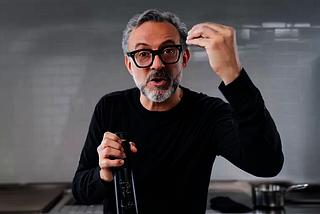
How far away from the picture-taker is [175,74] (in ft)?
4.26

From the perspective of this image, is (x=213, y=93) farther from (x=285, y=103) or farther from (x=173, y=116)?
(x=173, y=116)

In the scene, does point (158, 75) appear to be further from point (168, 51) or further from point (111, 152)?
point (111, 152)

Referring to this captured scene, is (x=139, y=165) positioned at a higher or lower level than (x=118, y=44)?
lower

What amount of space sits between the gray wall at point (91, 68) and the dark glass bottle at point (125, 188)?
1.48 m

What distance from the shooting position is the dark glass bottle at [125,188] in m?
0.92

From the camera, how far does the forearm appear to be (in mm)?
1128

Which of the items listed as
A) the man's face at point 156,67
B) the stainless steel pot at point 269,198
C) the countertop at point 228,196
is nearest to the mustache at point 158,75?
the man's face at point 156,67

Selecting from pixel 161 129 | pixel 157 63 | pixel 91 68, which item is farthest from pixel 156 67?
pixel 91 68

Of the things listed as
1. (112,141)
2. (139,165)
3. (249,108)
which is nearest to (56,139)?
(139,165)

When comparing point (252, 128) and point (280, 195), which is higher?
point (252, 128)

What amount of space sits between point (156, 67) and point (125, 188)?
45cm

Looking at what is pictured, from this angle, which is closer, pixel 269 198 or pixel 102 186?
pixel 102 186

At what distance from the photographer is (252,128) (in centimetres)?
96

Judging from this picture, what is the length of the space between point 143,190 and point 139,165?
9cm
